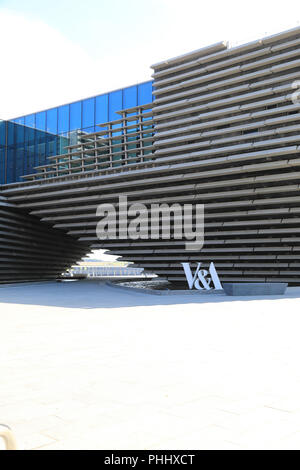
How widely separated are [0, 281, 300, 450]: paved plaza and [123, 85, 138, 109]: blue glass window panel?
3040cm

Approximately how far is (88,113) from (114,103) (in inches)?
121

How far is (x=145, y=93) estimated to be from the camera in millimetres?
38406

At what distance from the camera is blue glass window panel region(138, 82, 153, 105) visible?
3809 cm

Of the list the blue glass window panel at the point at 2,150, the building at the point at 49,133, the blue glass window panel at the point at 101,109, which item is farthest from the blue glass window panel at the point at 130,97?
the blue glass window panel at the point at 2,150

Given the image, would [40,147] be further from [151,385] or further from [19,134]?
[151,385]

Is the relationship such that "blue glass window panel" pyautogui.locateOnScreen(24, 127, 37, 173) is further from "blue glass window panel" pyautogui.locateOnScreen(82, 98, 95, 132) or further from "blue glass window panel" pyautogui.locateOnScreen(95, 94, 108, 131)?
"blue glass window panel" pyautogui.locateOnScreen(95, 94, 108, 131)

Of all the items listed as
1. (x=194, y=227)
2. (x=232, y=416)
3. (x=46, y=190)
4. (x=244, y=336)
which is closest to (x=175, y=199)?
(x=194, y=227)

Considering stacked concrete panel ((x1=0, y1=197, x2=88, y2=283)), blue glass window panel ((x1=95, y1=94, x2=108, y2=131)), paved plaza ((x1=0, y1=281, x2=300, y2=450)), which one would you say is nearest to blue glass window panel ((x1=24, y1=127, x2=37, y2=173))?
stacked concrete panel ((x1=0, y1=197, x2=88, y2=283))

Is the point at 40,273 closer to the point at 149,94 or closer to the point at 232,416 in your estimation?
the point at 149,94

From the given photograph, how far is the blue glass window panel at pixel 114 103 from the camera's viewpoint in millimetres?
40156

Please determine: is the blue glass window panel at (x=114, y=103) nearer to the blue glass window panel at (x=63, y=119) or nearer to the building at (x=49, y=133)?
the building at (x=49, y=133)

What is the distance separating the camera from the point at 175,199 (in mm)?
30688

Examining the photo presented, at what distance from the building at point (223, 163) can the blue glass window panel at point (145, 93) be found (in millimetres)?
3821
